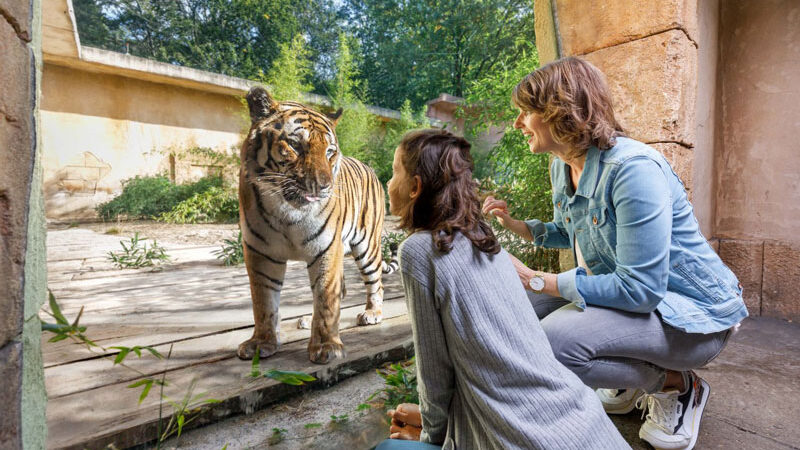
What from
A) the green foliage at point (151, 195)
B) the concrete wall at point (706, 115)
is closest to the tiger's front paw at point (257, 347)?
the concrete wall at point (706, 115)

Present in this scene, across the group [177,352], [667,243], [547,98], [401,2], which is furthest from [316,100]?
[667,243]

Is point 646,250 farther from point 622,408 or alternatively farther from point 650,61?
point 650,61

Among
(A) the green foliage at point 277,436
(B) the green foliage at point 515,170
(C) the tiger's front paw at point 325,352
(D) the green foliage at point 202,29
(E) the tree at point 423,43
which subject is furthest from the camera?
(D) the green foliage at point 202,29

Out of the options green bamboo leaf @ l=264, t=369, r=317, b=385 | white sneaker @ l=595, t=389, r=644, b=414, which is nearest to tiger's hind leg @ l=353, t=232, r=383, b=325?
green bamboo leaf @ l=264, t=369, r=317, b=385

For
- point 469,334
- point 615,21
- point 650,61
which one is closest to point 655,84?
point 650,61

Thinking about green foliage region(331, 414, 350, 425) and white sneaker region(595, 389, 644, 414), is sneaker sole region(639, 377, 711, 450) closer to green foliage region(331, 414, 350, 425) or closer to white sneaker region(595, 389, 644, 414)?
white sneaker region(595, 389, 644, 414)

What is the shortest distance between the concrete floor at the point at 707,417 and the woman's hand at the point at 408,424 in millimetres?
364

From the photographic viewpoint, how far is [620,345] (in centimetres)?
118

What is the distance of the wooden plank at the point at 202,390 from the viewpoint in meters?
1.36

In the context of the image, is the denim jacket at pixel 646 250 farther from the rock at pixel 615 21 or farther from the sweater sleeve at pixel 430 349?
the rock at pixel 615 21

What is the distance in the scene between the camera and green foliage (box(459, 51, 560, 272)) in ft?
9.83

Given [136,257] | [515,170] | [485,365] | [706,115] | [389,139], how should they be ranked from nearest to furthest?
1. [485,365]
2. [706,115]
3. [515,170]
4. [136,257]
5. [389,139]

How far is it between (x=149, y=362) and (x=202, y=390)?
434 mm

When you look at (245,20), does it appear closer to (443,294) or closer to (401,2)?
(401,2)
